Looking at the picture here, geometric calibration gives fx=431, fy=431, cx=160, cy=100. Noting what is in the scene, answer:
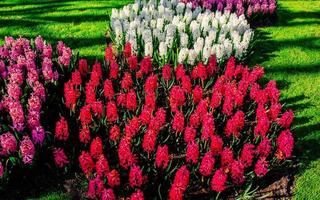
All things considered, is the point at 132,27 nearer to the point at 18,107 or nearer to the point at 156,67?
the point at 156,67

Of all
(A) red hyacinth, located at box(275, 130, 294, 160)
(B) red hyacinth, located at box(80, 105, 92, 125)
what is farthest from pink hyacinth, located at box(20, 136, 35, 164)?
(A) red hyacinth, located at box(275, 130, 294, 160)

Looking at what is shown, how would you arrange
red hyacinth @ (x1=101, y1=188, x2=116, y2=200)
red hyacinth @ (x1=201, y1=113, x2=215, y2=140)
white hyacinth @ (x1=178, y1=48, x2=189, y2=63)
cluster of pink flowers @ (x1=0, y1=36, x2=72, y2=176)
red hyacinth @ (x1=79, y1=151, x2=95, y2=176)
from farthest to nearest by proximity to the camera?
1. white hyacinth @ (x1=178, y1=48, x2=189, y2=63)
2. red hyacinth @ (x1=201, y1=113, x2=215, y2=140)
3. cluster of pink flowers @ (x1=0, y1=36, x2=72, y2=176)
4. red hyacinth @ (x1=79, y1=151, x2=95, y2=176)
5. red hyacinth @ (x1=101, y1=188, x2=116, y2=200)

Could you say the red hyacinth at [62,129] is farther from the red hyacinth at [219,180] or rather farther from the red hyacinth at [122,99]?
the red hyacinth at [219,180]

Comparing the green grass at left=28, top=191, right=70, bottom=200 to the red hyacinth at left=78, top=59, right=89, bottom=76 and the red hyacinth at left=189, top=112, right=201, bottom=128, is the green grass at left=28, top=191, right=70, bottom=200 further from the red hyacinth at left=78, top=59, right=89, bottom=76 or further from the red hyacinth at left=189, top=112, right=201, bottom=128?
the red hyacinth at left=78, top=59, right=89, bottom=76

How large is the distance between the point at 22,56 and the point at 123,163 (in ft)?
9.40

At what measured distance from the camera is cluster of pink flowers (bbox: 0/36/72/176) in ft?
17.1

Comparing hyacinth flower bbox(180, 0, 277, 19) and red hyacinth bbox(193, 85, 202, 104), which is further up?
hyacinth flower bbox(180, 0, 277, 19)

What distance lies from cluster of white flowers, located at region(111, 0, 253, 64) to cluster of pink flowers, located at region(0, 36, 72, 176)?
1599mm

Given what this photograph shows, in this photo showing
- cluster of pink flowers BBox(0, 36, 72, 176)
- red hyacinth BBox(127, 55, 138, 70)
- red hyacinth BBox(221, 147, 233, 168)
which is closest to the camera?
red hyacinth BBox(221, 147, 233, 168)

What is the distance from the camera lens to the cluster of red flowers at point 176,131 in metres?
5.00

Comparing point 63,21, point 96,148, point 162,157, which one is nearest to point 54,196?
point 96,148

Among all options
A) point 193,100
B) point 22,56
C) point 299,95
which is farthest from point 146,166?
point 299,95

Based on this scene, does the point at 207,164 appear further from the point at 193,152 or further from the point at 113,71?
the point at 113,71

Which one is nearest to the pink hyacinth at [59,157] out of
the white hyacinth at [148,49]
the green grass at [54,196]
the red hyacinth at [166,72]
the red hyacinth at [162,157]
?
the green grass at [54,196]
